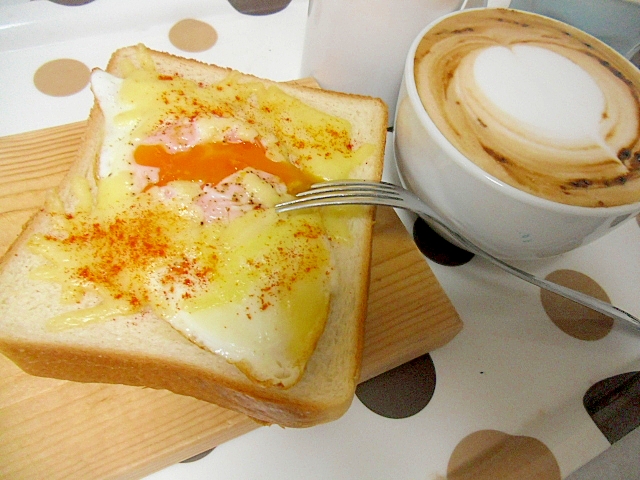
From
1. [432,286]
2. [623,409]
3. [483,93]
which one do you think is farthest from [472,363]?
[483,93]

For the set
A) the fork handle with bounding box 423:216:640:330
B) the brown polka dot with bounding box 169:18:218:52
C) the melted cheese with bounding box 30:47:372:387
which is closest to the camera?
the melted cheese with bounding box 30:47:372:387

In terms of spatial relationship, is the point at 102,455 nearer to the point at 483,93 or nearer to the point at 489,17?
the point at 483,93

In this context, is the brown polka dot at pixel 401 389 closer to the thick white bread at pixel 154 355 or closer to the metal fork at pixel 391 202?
the thick white bread at pixel 154 355

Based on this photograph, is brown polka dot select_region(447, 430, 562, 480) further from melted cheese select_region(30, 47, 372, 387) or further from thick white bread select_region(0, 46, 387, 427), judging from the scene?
melted cheese select_region(30, 47, 372, 387)

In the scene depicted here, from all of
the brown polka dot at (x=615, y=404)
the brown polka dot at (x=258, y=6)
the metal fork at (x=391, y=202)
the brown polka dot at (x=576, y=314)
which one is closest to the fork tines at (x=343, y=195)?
the metal fork at (x=391, y=202)

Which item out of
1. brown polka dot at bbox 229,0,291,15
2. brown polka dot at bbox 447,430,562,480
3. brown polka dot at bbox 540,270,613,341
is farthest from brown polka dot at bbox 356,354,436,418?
brown polka dot at bbox 229,0,291,15

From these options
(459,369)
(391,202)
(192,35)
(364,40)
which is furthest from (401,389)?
(192,35)

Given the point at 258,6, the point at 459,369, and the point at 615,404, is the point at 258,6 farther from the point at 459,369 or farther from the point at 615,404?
the point at 615,404
